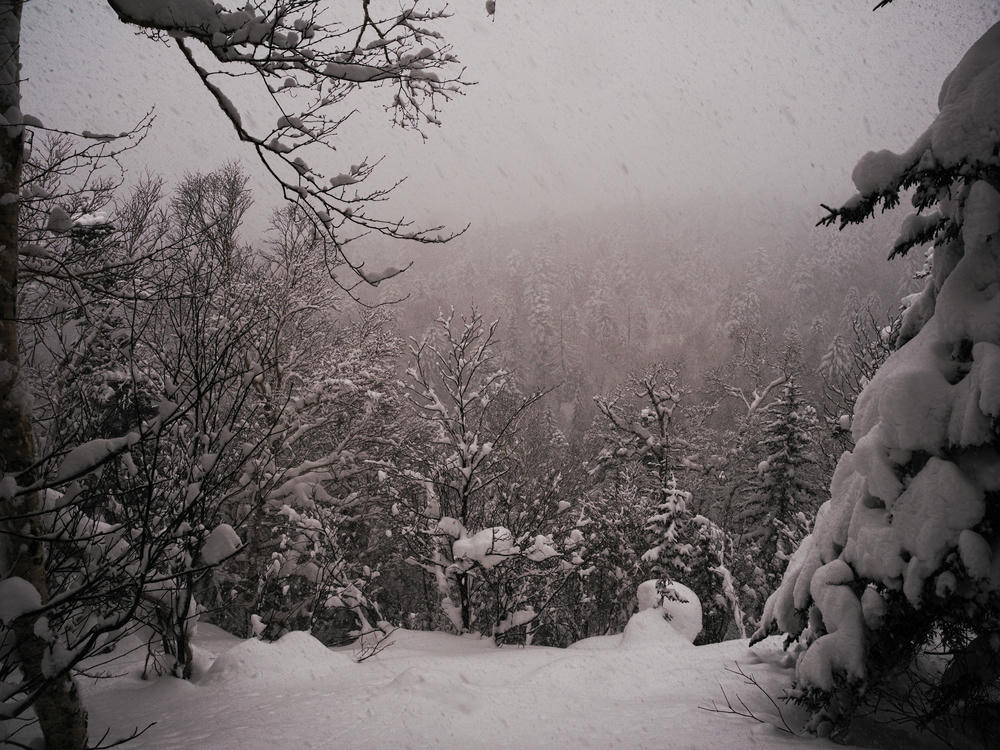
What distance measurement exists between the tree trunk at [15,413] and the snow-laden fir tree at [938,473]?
4401 mm

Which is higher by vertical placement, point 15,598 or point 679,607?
point 15,598

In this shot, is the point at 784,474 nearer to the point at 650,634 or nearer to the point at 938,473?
the point at 650,634

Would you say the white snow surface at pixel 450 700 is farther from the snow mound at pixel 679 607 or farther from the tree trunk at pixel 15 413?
the snow mound at pixel 679 607

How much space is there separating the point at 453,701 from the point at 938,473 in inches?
154

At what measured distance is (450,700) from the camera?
3893 millimetres

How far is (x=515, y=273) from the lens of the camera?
77438mm

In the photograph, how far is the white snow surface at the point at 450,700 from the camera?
10.8ft

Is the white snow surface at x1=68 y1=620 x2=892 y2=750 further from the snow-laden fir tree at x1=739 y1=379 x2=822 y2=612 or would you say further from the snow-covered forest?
the snow-laden fir tree at x1=739 y1=379 x2=822 y2=612

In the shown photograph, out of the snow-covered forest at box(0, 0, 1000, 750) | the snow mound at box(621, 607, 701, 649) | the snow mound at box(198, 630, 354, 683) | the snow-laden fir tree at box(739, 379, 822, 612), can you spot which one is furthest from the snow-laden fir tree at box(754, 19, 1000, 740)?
the snow-laden fir tree at box(739, 379, 822, 612)

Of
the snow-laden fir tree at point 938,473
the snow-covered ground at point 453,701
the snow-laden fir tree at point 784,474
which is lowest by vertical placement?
the snow-laden fir tree at point 784,474

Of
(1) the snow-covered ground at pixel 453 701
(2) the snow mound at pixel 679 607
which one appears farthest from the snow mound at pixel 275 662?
(2) the snow mound at pixel 679 607

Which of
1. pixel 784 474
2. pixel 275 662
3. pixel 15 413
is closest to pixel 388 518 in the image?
pixel 275 662

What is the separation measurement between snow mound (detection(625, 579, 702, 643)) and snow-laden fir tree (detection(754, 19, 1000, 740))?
194 inches

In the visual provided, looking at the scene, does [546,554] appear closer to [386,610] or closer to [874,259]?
[386,610]
